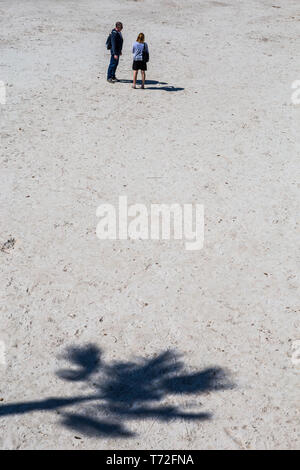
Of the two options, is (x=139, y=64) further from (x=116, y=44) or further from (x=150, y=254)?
(x=150, y=254)

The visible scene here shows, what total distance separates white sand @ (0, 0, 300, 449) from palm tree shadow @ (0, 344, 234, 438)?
0.9 inches

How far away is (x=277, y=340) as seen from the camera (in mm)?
5492

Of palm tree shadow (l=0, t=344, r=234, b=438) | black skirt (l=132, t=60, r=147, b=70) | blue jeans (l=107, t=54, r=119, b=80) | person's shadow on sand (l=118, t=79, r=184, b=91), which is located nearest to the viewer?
palm tree shadow (l=0, t=344, r=234, b=438)

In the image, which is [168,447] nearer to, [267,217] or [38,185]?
[267,217]

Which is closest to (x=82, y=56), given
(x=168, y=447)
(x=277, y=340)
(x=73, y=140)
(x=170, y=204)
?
(x=73, y=140)

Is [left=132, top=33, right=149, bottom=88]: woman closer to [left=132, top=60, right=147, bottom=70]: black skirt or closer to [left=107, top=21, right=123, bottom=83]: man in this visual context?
[left=132, top=60, right=147, bottom=70]: black skirt

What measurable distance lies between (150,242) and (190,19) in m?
15.2

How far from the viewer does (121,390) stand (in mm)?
4832

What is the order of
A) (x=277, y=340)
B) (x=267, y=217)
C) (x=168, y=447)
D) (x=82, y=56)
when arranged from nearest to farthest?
(x=168, y=447), (x=277, y=340), (x=267, y=217), (x=82, y=56)

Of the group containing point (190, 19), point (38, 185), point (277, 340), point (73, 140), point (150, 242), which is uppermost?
point (190, 19)

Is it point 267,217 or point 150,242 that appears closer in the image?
point 150,242

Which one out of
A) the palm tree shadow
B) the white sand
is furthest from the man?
the palm tree shadow

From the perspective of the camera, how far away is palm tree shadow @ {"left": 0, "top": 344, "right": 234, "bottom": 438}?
4547mm

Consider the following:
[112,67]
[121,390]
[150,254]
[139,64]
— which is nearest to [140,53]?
[139,64]
